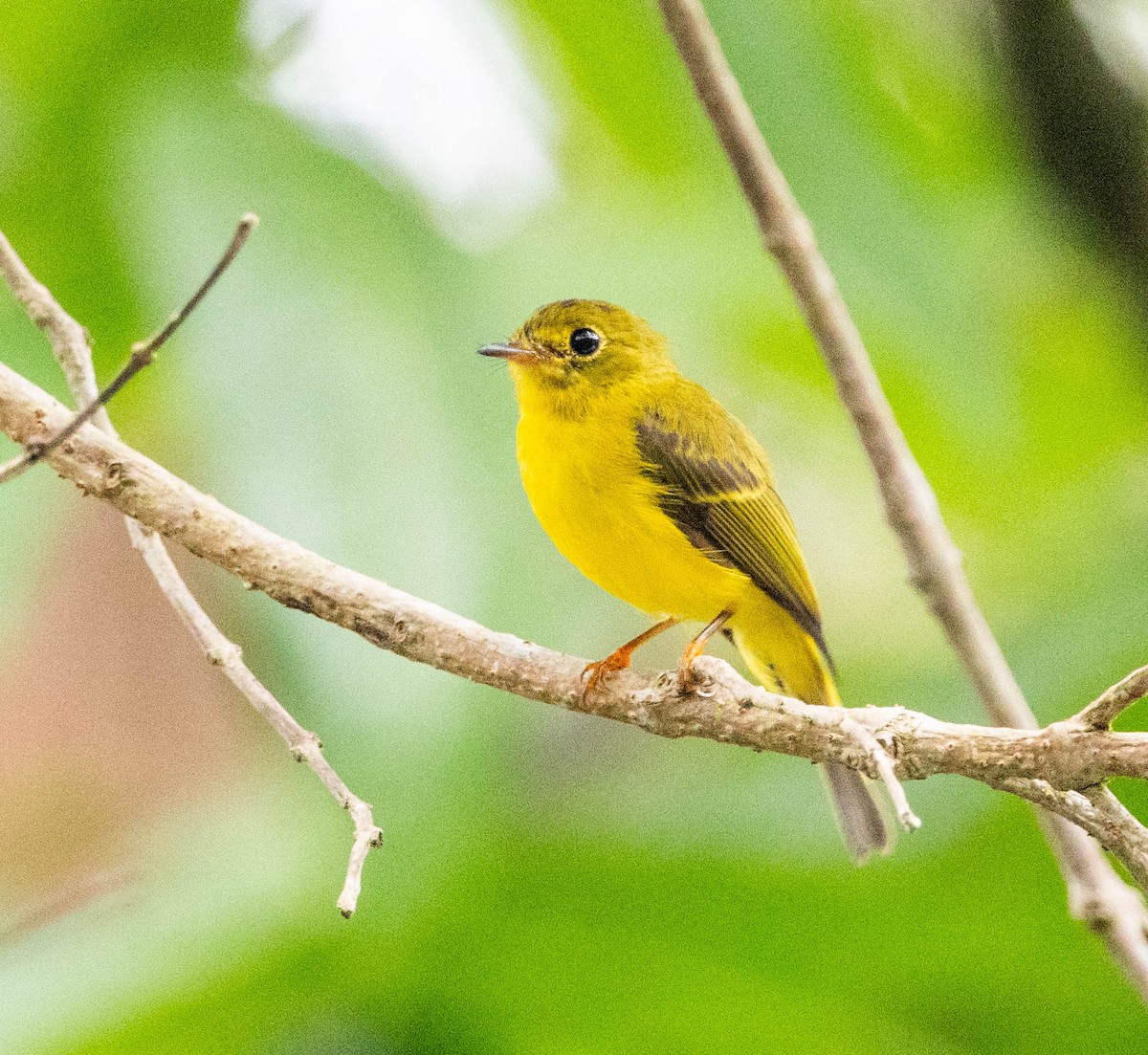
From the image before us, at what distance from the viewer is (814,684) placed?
288cm

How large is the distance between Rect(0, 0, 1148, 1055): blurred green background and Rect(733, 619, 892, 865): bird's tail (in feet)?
0.30

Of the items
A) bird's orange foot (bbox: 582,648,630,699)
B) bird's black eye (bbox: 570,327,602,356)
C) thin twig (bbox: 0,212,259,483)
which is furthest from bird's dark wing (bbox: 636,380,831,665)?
thin twig (bbox: 0,212,259,483)

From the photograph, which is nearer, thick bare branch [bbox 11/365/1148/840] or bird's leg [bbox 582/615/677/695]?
thick bare branch [bbox 11/365/1148/840]

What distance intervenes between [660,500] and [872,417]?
2.10 ft

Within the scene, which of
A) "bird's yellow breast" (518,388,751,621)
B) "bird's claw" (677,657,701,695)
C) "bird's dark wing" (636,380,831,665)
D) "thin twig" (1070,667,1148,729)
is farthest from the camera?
"bird's dark wing" (636,380,831,665)

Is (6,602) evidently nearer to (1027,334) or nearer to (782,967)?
(782,967)

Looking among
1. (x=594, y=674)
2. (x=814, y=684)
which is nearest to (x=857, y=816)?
(x=814, y=684)

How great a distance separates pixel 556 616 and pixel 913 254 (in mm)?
1077

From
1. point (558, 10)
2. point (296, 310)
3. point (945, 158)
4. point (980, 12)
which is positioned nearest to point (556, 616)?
point (296, 310)

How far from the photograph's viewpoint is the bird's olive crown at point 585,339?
2.86m

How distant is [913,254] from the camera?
2672 mm

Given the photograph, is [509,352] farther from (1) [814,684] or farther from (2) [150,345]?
(2) [150,345]

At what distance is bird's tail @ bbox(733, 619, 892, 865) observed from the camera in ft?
8.42

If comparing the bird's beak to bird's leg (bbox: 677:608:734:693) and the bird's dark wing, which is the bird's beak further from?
bird's leg (bbox: 677:608:734:693)
